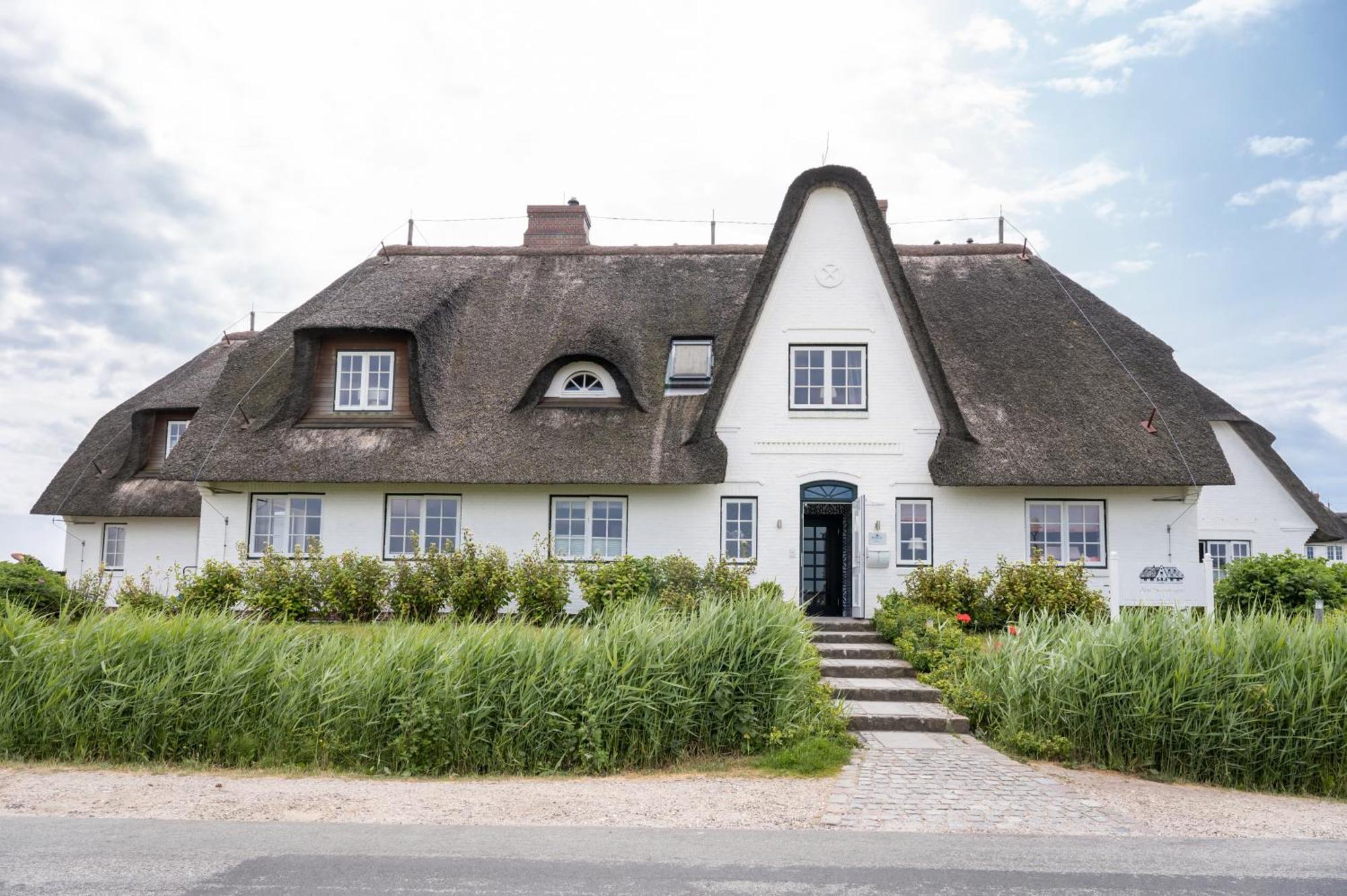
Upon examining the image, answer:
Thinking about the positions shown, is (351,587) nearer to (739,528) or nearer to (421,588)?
(421,588)

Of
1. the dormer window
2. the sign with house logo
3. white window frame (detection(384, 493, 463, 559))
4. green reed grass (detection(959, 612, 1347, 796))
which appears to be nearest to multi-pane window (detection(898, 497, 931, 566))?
the sign with house logo

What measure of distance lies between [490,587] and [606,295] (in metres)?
6.67

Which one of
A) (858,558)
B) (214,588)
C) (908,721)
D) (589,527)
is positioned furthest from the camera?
(589,527)

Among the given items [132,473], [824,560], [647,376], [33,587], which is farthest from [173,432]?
[824,560]

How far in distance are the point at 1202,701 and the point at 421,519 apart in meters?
13.1

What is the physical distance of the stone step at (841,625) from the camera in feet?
52.4

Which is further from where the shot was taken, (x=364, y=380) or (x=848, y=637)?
(x=364, y=380)

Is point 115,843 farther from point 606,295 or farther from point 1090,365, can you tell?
point 1090,365

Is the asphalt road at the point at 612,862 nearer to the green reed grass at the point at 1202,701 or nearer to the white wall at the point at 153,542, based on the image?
the green reed grass at the point at 1202,701

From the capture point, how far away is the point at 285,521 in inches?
712

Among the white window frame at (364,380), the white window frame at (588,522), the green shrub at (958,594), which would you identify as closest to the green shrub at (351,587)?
the white window frame at (588,522)

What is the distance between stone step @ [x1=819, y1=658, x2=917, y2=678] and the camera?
13.1 meters

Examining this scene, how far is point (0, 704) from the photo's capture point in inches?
370

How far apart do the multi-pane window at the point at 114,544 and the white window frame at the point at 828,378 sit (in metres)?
16.7
